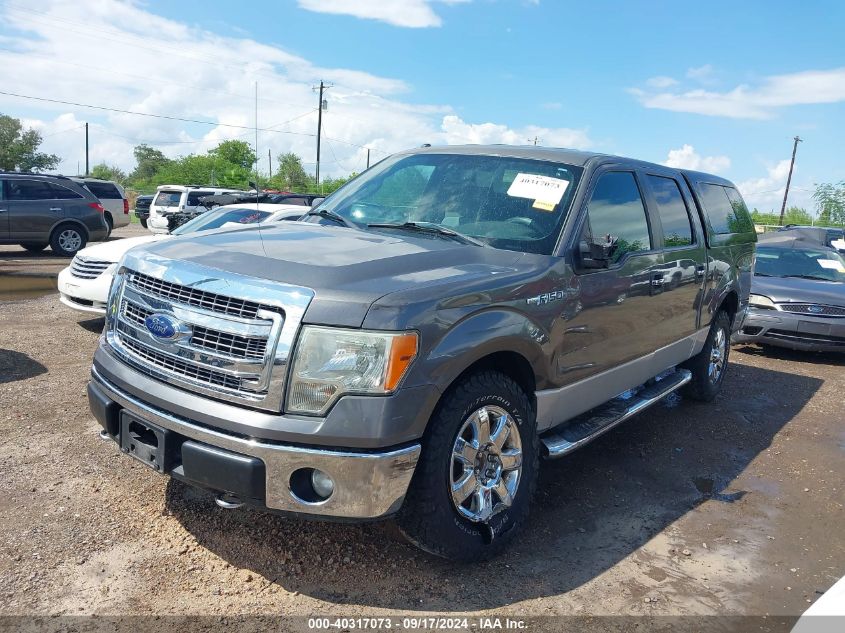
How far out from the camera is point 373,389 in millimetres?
2746

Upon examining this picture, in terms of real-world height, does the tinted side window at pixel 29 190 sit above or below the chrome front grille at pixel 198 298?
below

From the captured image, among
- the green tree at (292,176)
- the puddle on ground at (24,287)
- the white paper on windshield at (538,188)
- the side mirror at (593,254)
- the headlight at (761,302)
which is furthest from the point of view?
the green tree at (292,176)

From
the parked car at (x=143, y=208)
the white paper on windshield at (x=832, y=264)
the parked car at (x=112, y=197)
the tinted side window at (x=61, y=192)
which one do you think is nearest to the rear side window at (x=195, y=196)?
the parked car at (x=112, y=197)

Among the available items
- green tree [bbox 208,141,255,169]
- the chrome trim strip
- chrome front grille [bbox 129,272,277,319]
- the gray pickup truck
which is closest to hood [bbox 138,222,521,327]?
the gray pickup truck

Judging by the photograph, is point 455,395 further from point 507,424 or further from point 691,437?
point 691,437

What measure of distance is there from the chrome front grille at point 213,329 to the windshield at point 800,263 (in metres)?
8.70

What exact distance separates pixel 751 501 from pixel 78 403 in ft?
15.4

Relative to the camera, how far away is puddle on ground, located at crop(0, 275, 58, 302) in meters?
10.3

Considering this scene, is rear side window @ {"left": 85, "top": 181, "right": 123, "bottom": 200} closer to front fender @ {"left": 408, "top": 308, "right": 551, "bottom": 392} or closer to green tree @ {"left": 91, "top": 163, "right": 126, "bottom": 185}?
front fender @ {"left": 408, "top": 308, "right": 551, "bottom": 392}

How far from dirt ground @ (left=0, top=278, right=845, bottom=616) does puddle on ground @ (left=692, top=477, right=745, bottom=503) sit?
16 mm

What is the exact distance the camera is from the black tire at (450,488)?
9.73ft

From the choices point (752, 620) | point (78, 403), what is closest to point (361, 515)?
point (752, 620)

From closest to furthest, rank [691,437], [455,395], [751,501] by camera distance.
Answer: [455,395], [751,501], [691,437]

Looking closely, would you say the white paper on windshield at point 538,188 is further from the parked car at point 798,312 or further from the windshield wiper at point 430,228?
the parked car at point 798,312
